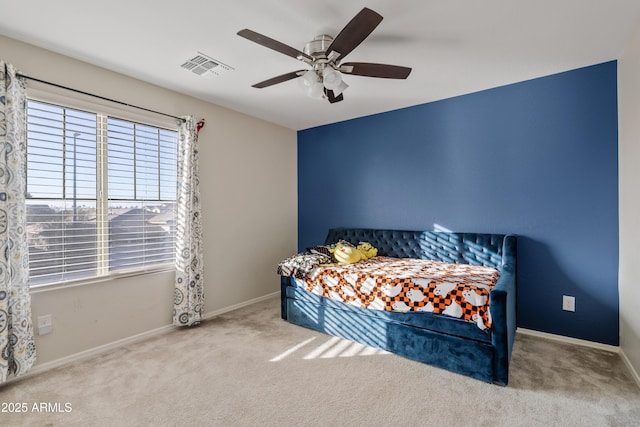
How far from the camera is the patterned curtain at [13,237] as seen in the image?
209 centimetres

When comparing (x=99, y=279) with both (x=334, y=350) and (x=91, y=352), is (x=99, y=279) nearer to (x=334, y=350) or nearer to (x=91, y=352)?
(x=91, y=352)

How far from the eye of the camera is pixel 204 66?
264 centimetres

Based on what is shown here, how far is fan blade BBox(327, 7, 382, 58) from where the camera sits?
1561 mm

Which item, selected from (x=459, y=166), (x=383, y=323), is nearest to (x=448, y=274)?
(x=383, y=323)

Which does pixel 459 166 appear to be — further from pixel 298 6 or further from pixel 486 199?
pixel 298 6

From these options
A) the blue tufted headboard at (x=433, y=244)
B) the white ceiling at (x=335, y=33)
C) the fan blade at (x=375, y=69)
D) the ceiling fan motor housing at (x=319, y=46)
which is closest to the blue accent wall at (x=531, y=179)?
the blue tufted headboard at (x=433, y=244)

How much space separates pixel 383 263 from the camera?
3.35 meters

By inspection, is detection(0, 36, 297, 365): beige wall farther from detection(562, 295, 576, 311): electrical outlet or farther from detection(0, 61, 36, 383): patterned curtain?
detection(562, 295, 576, 311): electrical outlet

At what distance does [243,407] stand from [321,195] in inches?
121

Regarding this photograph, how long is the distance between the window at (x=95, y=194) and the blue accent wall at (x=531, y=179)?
2550 mm

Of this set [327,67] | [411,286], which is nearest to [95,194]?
[327,67]

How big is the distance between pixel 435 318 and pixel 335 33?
225 centimetres

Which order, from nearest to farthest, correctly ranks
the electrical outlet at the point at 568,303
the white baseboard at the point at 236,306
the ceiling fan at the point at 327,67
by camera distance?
the ceiling fan at the point at 327,67
the electrical outlet at the point at 568,303
the white baseboard at the point at 236,306

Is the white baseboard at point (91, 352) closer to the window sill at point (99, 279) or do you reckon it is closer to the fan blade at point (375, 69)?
the window sill at point (99, 279)
